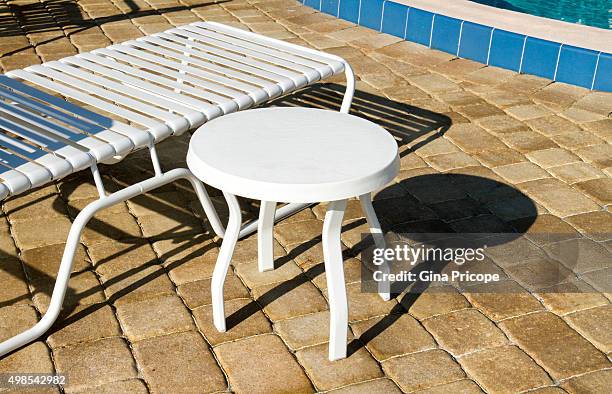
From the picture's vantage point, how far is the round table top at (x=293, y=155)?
2811 mm

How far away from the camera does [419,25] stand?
6262mm

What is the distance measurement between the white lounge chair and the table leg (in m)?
0.42

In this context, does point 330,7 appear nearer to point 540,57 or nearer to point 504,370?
point 540,57

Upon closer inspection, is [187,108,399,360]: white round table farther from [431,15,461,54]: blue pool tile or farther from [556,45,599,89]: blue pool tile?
[431,15,461,54]: blue pool tile

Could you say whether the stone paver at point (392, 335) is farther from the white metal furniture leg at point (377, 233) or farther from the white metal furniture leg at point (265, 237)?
the white metal furniture leg at point (265, 237)

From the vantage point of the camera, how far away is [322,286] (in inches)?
140

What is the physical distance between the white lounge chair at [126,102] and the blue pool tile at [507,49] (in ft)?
6.62

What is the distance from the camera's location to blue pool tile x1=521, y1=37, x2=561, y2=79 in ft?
18.5

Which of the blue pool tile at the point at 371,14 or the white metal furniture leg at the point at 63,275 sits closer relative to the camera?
the white metal furniture leg at the point at 63,275

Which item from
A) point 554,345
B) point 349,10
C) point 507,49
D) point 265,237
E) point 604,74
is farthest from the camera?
point 349,10

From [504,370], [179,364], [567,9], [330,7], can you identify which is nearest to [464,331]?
[504,370]

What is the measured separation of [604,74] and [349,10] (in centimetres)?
205

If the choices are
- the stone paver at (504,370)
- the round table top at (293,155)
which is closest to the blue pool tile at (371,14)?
the round table top at (293,155)

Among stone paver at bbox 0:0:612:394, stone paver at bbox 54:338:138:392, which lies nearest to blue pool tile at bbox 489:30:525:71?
stone paver at bbox 0:0:612:394
